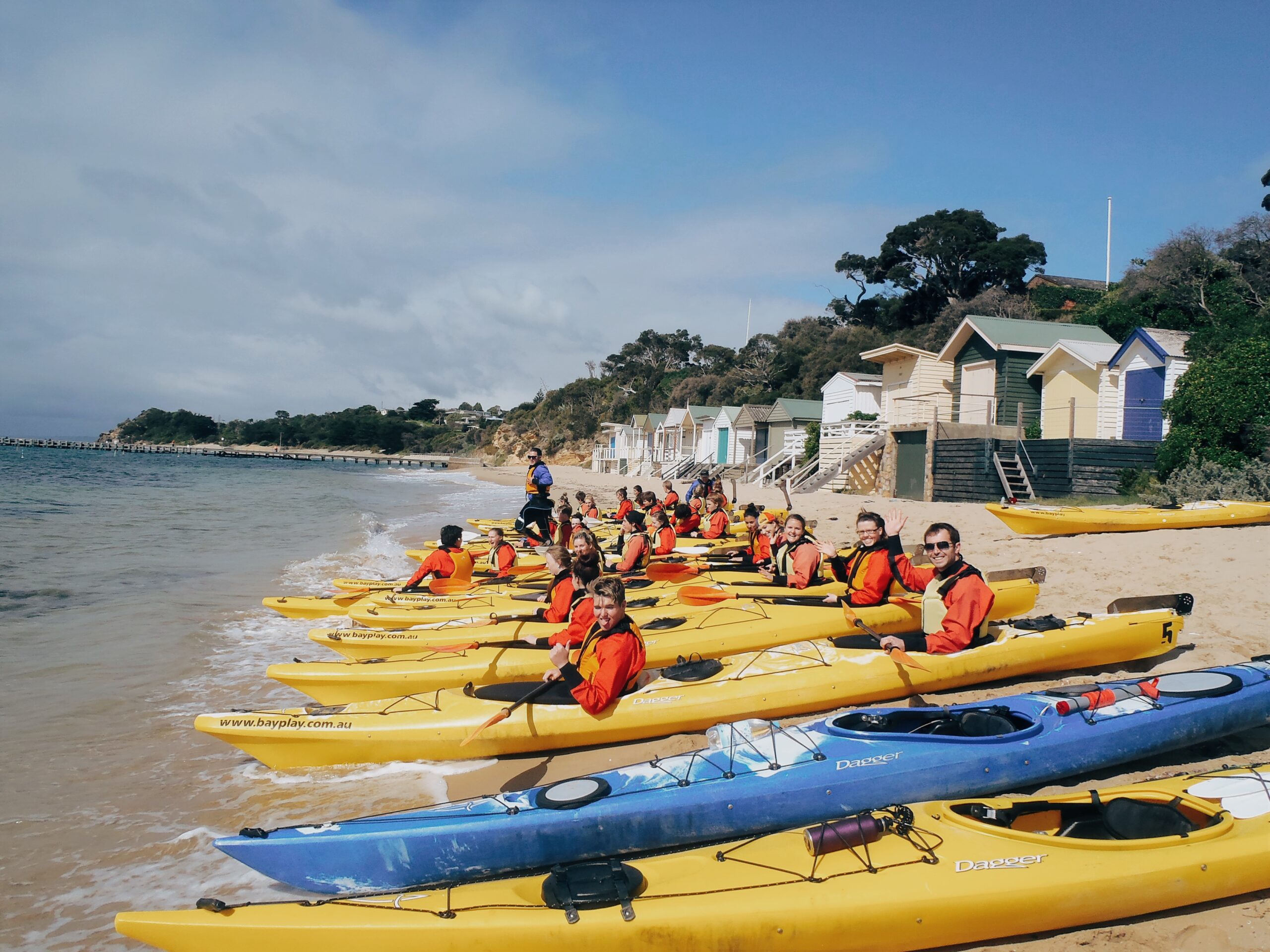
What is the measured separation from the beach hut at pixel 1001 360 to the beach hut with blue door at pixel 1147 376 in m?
3.21

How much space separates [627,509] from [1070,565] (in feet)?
25.5

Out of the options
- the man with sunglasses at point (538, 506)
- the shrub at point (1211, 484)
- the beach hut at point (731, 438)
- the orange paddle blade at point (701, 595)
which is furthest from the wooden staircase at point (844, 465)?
the orange paddle blade at point (701, 595)

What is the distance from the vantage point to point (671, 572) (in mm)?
8859

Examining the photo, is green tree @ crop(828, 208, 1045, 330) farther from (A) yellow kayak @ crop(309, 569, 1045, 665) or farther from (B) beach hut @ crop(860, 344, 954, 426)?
(A) yellow kayak @ crop(309, 569, 1045, 665)

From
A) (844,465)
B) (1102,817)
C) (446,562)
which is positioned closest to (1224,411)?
(844,465)

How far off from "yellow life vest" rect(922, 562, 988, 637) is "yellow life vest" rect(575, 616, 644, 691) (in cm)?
220

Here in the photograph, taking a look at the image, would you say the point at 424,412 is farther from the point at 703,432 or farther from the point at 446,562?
the point at 446,562

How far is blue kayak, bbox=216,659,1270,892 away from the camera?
3.36m

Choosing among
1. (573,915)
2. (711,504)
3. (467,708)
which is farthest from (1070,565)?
(573,915)

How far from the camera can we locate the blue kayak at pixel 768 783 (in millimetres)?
3357

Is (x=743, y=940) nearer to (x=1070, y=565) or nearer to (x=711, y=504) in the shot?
(x=1070, y=565)

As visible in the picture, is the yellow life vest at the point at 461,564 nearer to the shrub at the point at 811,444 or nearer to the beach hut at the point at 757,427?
the shrub at the point at 811,444

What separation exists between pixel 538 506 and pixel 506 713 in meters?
8.20

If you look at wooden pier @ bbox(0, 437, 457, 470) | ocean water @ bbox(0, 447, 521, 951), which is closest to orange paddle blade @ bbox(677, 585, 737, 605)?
ocean water @ bbox(0, 447, 521, 951)
